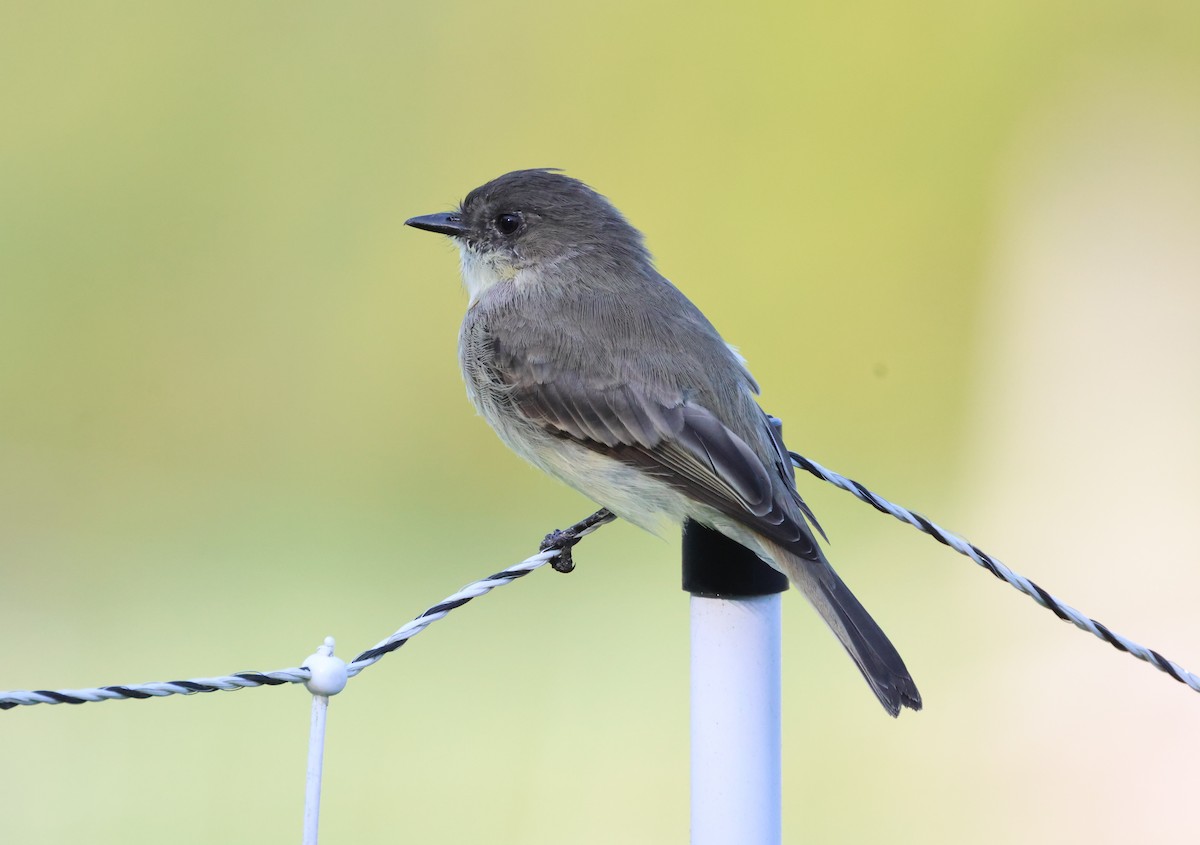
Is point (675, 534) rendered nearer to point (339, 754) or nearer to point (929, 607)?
point (339, 754)

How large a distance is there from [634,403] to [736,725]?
2.97 ft

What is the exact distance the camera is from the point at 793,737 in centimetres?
435

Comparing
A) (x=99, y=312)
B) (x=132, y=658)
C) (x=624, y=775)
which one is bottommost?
(x=624, y=775)

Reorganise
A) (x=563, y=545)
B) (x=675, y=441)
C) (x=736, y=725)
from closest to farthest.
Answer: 1. (x=736, y=725)
2. (x=675, y=441)
3. (x=563, y=545)

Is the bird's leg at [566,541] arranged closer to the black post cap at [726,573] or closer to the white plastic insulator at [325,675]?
the black post cap at [726,573]

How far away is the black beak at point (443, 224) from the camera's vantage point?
313cm

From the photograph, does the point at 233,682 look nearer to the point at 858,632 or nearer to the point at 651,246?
the point at 858,632

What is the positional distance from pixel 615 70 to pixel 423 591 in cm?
241

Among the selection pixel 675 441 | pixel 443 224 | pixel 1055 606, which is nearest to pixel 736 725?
pixel 1055 606

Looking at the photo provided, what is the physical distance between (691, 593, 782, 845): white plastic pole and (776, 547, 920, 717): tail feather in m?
0.34

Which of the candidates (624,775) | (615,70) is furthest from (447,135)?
(624,775)

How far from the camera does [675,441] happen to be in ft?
A: 7.98

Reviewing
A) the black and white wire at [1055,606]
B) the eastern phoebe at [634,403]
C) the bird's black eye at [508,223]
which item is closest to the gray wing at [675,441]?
the eastern phoebe at [634,403]

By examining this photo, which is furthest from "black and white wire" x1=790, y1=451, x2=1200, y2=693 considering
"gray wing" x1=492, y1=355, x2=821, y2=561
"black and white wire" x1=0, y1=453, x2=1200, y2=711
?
"gray wing" x1=492, y1=355, x2=821, y2=561
